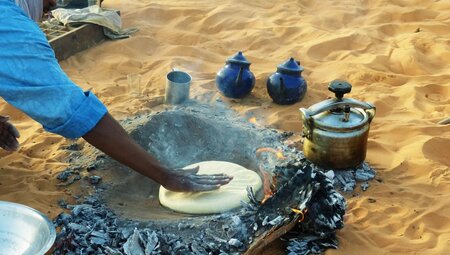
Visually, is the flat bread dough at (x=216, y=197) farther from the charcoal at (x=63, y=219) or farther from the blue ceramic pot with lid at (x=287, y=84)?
the blue ceramic pot with lid at (x=287, y=84)

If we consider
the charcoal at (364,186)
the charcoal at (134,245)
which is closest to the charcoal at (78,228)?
the charcoal at (134,245)

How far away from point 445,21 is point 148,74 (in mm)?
3675

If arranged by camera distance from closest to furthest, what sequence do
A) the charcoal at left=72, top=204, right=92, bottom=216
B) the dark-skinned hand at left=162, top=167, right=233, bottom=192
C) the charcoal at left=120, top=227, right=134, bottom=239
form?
1. the charcoal at left=120, top=227, right=134, bottom=239
2. the dark-skinned hand at left=162, top=167, right=233, bottom=192
3. the charcoal at left=72, top=204, right=92, bottom=216

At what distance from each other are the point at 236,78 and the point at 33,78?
2491mm

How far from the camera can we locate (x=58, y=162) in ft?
13.1

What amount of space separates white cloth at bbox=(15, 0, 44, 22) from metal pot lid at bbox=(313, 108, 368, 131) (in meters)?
1.79

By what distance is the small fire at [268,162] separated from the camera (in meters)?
3.56

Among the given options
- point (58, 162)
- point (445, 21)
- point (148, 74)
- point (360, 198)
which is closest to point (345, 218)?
point (360, 198)

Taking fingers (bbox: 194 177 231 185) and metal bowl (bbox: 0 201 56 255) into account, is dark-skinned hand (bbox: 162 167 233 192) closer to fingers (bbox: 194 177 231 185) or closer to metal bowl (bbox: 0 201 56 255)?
fingers (bbox: 194 177 231 185)

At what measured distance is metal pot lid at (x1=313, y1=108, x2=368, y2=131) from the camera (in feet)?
11.9

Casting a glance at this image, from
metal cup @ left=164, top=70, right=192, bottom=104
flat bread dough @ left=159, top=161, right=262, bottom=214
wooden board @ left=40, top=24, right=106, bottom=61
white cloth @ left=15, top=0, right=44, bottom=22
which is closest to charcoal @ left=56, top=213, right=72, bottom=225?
flat bread dough @ left=159, top=161, right=262, bottom=214

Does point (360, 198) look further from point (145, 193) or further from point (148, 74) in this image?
point (148, 74)

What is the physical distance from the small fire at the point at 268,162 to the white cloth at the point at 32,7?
5.40ft

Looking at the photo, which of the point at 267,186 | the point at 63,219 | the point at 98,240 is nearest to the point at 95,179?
the point at 63,219
